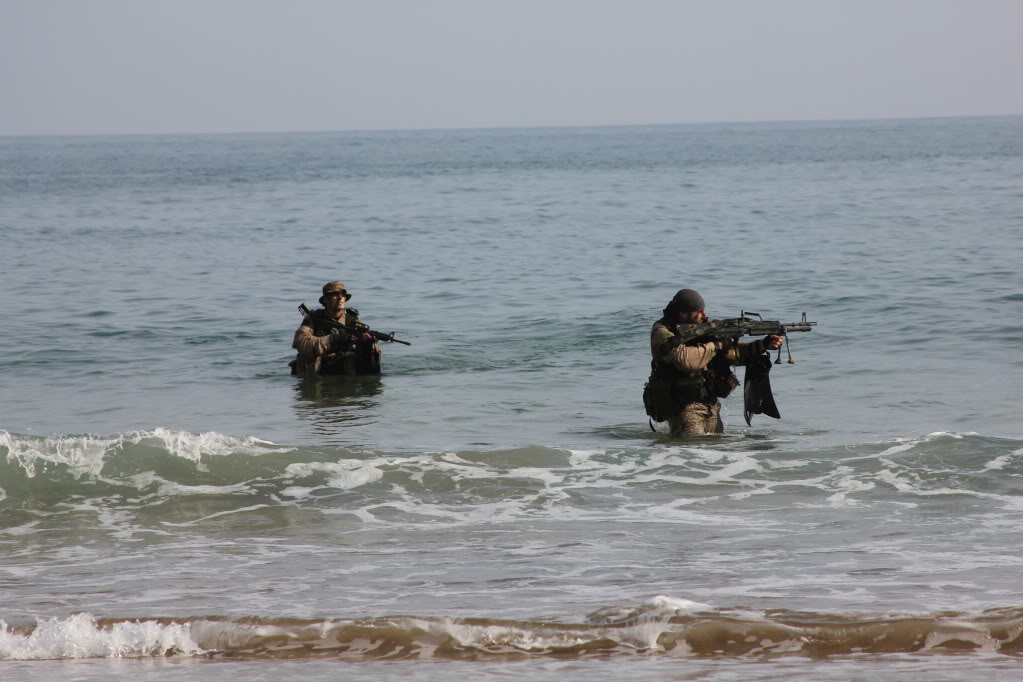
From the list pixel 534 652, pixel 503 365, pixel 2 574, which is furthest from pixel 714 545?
pixel 503 365

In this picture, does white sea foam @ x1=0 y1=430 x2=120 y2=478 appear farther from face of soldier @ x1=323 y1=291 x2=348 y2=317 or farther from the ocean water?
face of soldier @ x1=323 y1=291 x2=348 y2=317

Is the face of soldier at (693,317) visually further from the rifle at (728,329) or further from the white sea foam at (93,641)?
the white sea foam at (93,641)

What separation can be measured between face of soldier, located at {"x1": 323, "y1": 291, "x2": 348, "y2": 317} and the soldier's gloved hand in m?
0.23

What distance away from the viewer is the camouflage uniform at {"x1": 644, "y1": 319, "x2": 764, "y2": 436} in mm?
10109

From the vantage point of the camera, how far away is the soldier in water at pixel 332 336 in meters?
13.6

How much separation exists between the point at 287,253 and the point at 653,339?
73.2 ft

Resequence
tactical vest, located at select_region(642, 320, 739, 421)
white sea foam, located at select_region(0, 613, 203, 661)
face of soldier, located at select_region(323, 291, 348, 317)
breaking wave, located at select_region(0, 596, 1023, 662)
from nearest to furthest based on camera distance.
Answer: breaking wave, located at select_region(0, 596, 1023, 662) → white sea foam, located at select_region(0, 613, 203, 661) → tactical vest, located at select_region(642, 320, 739, 421) → face of soldier, located at select_region(323, 291, 348, 317)

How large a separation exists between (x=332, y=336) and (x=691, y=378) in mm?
4799

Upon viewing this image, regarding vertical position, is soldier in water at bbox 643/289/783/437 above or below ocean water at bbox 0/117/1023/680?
above

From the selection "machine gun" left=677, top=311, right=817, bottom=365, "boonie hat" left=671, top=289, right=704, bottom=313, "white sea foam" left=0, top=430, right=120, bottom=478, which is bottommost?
"white sea foam" left=0, top=430, right=120, bottom=478

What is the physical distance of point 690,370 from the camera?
401 inches

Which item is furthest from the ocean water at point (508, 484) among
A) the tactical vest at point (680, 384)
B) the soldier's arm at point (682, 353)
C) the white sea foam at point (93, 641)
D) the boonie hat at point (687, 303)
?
the boonie hat at point (687, 303)

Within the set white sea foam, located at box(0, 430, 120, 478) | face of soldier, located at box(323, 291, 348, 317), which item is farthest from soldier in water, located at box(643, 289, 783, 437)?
white sea foam, located at box(0, 430, 120, 478)

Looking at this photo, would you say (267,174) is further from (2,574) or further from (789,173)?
(2,574)
